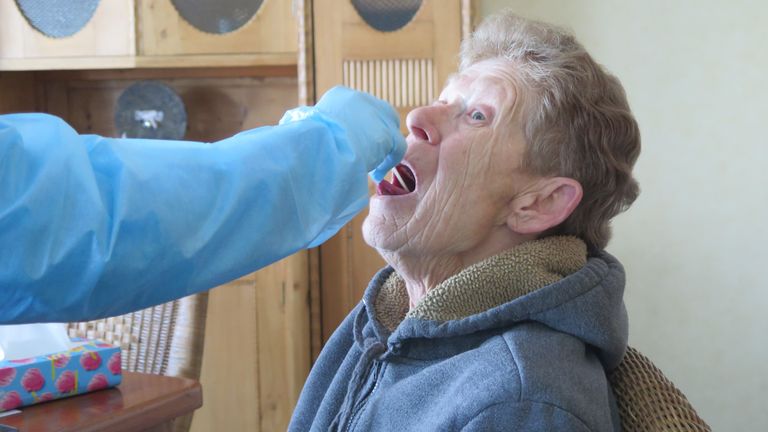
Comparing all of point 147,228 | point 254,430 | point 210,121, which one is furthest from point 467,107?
point 210,121

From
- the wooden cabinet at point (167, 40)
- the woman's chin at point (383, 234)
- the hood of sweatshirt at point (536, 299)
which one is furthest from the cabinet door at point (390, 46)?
the hood of sweatshirt at point (536, 299)

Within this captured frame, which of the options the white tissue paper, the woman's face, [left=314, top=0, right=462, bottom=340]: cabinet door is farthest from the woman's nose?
[left=314, top=0, right=462, bottom=340]: cabinet door

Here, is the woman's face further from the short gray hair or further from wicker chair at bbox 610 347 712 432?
wicker chair at bbox 610 347 712 432

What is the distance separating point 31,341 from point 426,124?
0.67 meters

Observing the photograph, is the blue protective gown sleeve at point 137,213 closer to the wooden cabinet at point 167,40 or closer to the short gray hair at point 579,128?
the short gray hair at point 579,128

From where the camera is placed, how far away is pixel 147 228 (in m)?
0.80

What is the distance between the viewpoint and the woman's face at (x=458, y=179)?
1.22 meters

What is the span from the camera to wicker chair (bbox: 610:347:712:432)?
3.25ft

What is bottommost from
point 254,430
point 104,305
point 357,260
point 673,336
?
point 254,430

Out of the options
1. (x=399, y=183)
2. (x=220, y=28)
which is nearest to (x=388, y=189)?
(x=399, y=183)

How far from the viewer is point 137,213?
0.79m

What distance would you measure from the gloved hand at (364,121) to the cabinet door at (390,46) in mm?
1518

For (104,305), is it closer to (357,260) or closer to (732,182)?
(357,260)

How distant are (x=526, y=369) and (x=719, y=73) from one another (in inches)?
79.8
